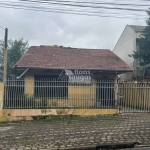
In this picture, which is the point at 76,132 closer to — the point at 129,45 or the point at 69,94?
the point at 69,94

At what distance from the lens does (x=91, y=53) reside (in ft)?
53.9

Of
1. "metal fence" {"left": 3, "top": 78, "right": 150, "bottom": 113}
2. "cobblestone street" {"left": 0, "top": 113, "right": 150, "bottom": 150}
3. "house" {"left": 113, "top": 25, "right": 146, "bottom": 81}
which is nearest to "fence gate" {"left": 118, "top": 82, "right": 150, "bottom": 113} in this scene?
"metal fence" {"left": 3, "top": 78, "right": 150, "bottom": 113}

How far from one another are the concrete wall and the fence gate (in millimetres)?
7744

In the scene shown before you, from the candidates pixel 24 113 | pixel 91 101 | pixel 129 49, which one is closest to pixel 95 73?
pixel 91 101

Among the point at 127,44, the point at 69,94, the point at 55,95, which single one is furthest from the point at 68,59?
the point at 127,44

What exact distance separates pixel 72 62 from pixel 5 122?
6.21 meters

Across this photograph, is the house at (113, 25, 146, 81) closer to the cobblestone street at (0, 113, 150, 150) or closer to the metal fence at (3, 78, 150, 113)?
the metal fence at (3, 78, 150, 113)

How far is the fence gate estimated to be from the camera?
10.5m

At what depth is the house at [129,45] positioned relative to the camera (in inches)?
705

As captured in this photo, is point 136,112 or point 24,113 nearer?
point 24,113

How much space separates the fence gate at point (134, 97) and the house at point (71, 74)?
2.22 ft

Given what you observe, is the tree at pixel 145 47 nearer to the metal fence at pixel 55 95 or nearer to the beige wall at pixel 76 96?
the metal fence at pixel 55 95

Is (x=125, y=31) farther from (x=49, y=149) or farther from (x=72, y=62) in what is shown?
(x=49, y=149)

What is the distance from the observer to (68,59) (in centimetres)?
A: 1462
